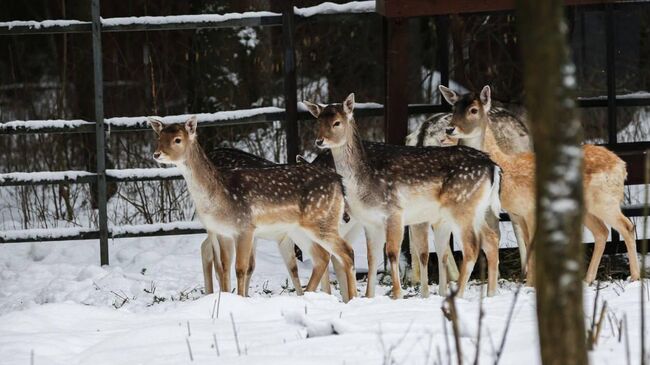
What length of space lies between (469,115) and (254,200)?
1.93 m

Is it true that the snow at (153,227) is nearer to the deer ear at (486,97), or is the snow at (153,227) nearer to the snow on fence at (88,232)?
the snow on fence at (88,232)

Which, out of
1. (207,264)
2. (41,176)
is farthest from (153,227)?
(207,264)

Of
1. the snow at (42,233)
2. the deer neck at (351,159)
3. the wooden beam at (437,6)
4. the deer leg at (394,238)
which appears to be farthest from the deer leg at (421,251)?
the snow at (42,233)

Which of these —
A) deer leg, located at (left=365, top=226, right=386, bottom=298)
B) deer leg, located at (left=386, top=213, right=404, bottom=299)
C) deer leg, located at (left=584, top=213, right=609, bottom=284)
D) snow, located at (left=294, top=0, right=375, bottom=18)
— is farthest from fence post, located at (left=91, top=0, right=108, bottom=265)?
deer leg, located at (left=584, top=213, right=609, bottom=284)

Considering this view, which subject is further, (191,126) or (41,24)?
(41,24)

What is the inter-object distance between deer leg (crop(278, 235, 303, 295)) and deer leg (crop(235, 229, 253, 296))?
1.80 ft

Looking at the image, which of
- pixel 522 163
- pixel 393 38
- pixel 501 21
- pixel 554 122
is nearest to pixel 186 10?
pixel 501 21

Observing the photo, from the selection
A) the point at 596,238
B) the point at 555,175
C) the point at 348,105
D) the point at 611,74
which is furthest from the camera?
the point at 611,74

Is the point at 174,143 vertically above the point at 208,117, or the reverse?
the point at 208,117

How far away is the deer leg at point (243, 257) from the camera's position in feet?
30.5

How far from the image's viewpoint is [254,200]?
30.8 ft

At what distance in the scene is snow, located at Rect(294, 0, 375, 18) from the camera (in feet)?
36.9

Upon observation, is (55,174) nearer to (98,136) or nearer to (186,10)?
(98,136)

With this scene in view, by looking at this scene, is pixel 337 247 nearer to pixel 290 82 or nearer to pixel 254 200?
pixel 254 200
